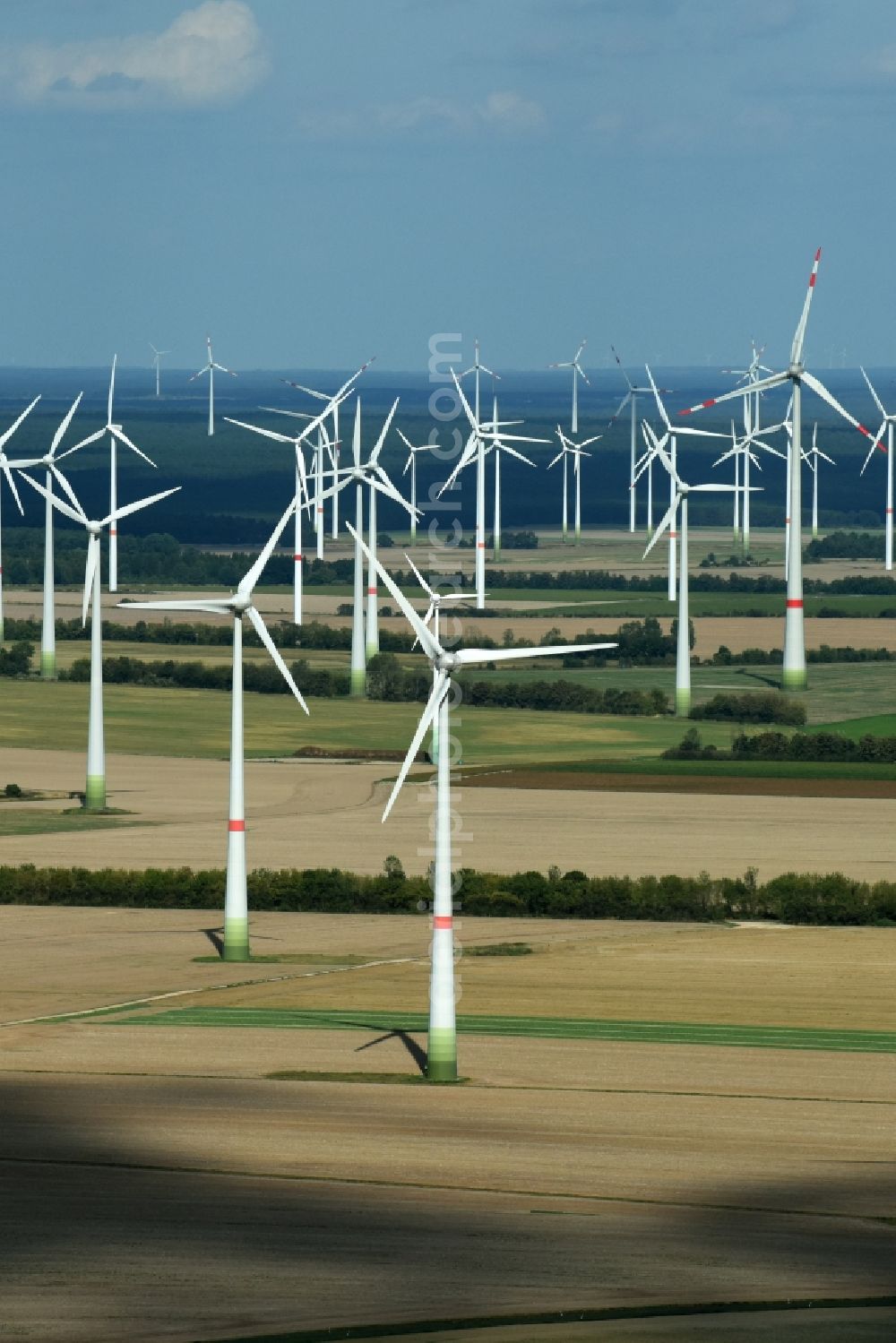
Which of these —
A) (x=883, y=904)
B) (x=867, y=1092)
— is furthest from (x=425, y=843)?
(x=867, y=1092)

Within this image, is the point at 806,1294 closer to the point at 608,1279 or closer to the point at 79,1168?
the point at 608,1279

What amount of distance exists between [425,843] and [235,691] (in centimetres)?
2242

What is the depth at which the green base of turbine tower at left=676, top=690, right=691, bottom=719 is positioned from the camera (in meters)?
134

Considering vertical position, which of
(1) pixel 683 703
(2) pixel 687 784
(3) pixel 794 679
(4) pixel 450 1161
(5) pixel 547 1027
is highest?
(3) pixel 794 679

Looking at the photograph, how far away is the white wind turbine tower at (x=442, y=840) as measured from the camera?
50812mm

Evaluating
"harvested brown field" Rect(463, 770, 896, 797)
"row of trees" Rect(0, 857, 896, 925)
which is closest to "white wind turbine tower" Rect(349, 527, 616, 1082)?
"row of trees" Rect(0, 857, 896, 925)

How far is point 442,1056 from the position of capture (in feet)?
177

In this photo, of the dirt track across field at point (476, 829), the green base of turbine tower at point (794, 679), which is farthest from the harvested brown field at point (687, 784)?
the green base of turbine tower at point (794, 679)

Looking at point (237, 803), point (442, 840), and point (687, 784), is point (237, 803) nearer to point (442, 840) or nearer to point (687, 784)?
point (442, 840)

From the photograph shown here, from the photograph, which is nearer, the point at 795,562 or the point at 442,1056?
the point at 442,1056

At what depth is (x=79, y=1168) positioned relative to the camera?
4706cm

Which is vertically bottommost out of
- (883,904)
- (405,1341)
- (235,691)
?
(405,1341)

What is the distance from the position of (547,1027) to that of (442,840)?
471 inches

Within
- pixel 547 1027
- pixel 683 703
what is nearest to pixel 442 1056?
pixel 547 1027
